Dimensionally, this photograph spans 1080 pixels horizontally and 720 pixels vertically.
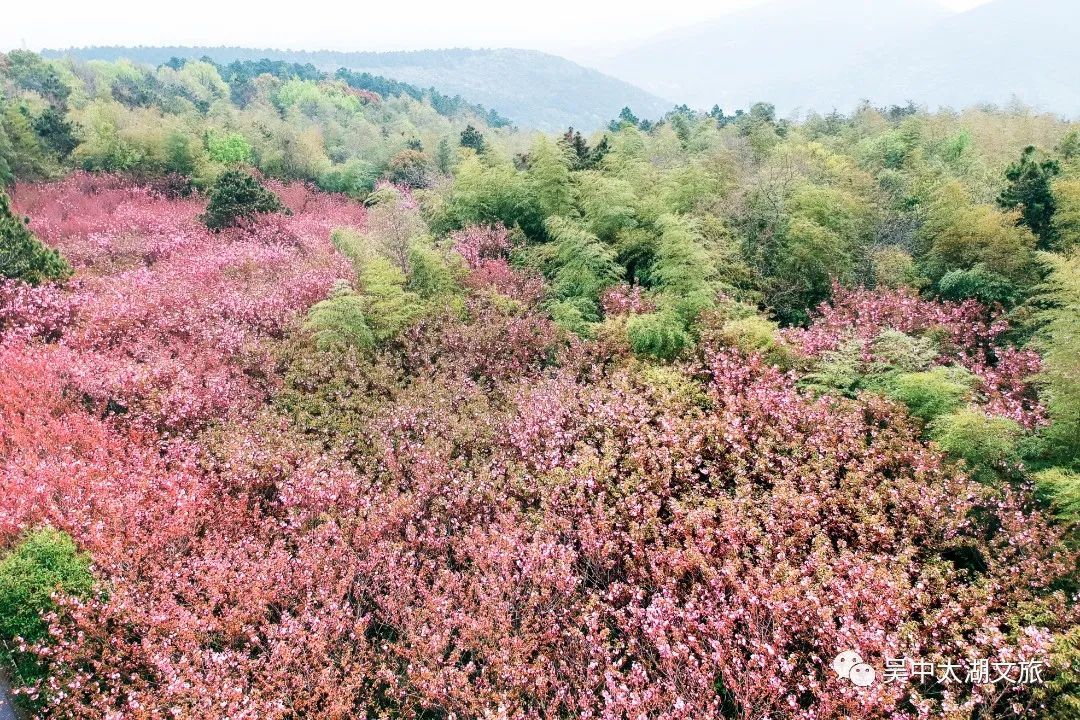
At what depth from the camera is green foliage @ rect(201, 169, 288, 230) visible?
20469 millimetres

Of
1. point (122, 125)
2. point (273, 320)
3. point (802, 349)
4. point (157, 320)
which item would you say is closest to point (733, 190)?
point (802, 349)

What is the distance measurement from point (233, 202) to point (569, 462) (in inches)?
728

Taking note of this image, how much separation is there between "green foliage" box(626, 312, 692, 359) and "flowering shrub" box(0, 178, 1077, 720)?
0.44 metres

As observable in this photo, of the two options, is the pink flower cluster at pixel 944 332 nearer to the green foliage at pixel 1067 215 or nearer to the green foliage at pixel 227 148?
the green foliage at pixel 1067 215

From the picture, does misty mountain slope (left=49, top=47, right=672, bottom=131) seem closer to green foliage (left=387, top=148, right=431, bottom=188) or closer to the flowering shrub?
green foliage (left=387, top=148, right=431, bottom=188)

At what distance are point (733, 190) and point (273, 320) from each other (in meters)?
12.5

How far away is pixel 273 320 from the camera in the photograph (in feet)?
40.9

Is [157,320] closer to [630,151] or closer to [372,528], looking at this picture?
[372,528]

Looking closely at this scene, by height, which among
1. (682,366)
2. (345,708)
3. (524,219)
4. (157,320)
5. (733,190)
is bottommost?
(345,708)

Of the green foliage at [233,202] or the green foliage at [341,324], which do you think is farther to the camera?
the green foliage at [233,202]

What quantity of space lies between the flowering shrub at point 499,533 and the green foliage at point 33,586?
0.72ft

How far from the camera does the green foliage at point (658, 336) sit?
1006 centimetres

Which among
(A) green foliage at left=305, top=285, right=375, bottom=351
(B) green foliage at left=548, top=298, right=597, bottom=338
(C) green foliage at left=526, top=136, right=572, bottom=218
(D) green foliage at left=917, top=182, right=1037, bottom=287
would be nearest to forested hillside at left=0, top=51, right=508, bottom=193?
(C) green foliage at left=526, top=136, right=572, bottom=218

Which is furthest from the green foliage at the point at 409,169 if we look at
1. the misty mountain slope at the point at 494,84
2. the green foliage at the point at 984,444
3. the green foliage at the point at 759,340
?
the misty mountain slope at the point at 494,84
